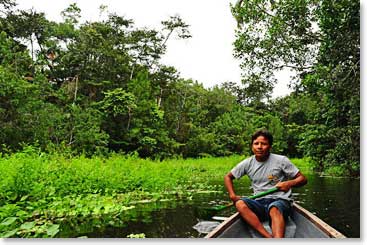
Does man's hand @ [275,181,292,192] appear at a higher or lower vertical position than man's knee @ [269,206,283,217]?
higher

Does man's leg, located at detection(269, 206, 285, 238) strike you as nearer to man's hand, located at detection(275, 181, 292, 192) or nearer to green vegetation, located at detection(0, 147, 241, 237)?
man's hand, located at detection(275, 181, 292, 192)

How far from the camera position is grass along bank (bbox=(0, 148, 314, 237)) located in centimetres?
334

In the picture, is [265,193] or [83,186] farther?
[83,186]

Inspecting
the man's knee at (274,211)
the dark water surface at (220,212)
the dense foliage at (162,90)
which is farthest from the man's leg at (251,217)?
the dense foliage at (162,90)

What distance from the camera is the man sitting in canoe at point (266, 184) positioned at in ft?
8.61

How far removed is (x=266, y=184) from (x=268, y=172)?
8 centimetres

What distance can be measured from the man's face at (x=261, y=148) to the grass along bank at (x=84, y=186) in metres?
0.59

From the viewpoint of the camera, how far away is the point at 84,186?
438 centimetres

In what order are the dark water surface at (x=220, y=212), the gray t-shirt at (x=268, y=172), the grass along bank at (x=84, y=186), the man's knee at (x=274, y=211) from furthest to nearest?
the grass along bank at (x=84, y=186) < the dark water surface at (x=220, y=212) < the gray t-shirt at (x=268, y=172) < the man's knee at (x=274, y=211)

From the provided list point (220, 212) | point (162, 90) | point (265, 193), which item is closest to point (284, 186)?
point (265, 193)

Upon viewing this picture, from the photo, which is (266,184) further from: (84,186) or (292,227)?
(84,186)

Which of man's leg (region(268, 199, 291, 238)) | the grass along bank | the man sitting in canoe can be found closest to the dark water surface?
the grass along bank

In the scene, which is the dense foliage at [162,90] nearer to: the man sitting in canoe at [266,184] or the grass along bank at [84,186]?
the grass along bank at [84,186]

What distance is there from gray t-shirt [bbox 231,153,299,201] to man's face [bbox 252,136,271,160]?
34 millimetres
